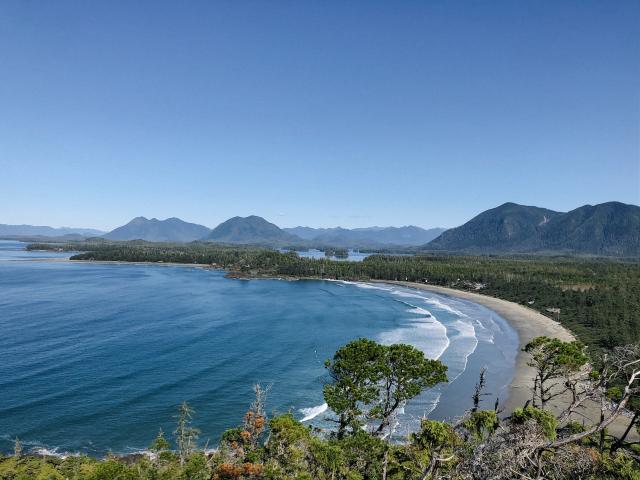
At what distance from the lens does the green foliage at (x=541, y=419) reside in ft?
44.4

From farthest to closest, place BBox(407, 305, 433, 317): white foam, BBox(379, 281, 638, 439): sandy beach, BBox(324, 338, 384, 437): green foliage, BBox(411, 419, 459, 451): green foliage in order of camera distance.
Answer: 1. BBox(407, 305, 433, 317): white foam
2. BBox(379, 281, 638, 439): sandy beach
3. BBox(324, 338, 384, 437): green foliage
4. BBox(411, 419, 459, 451): green foliage

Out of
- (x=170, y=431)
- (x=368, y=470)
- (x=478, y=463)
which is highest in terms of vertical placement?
(x=478, y=463)

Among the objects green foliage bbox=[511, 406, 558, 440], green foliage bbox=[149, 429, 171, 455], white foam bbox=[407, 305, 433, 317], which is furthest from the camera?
white foam bbox=[407, 305, 433, 317]

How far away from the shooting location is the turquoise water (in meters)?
42.6

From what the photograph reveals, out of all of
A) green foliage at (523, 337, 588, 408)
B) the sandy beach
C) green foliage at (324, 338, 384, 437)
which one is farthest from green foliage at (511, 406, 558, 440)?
the sandy beach

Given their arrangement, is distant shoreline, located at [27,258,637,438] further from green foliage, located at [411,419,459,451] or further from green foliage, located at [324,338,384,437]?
green foliage, located at [411,419,459,451]

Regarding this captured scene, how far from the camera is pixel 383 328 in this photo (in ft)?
285

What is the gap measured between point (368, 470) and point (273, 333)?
5905cm

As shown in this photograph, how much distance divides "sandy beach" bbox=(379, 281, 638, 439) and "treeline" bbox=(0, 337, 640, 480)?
853cm

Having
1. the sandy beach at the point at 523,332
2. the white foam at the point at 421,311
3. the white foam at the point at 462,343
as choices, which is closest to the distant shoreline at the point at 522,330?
the sandy beach at the point at 523,332

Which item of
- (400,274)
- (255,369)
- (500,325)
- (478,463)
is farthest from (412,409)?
(400,274)

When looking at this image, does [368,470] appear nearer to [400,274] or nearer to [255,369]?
[255,369]

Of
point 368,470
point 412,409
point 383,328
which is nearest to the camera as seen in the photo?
point 368,470

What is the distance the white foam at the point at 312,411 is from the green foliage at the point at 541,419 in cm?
3141
